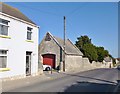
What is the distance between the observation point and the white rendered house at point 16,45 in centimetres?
1961

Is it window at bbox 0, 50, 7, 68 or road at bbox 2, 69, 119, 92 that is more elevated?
window at bbox 0, 50, 7, 68

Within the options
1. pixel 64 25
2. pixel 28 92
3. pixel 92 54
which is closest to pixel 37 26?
pixel 64 25

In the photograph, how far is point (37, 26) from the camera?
26109 millimetres

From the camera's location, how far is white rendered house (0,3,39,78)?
1961cm

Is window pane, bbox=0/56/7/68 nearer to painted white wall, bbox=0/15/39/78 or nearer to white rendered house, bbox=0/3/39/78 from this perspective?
white rendered house, bbox=0/3/39/78

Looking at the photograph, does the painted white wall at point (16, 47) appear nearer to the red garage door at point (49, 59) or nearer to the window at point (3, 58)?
the window at point (3, 58)

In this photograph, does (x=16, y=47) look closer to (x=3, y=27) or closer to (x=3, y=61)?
(x=3, y=61)

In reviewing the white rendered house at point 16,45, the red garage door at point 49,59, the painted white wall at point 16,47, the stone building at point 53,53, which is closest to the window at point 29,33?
the white rendered house at point 16,45

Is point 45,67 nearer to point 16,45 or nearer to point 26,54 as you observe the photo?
point 26,54

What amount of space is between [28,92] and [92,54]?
165ft

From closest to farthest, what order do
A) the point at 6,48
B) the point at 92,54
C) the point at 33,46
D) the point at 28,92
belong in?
the point at 28,92, the point at 6,48, the point at 33,46, the point at 92,54

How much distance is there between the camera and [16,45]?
2136cm

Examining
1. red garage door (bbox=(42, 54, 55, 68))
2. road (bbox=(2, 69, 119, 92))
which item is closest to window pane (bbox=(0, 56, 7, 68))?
road (bbox=(2, 69, 119, 92))

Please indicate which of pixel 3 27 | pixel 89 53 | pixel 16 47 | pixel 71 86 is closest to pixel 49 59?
pixel 16 47
